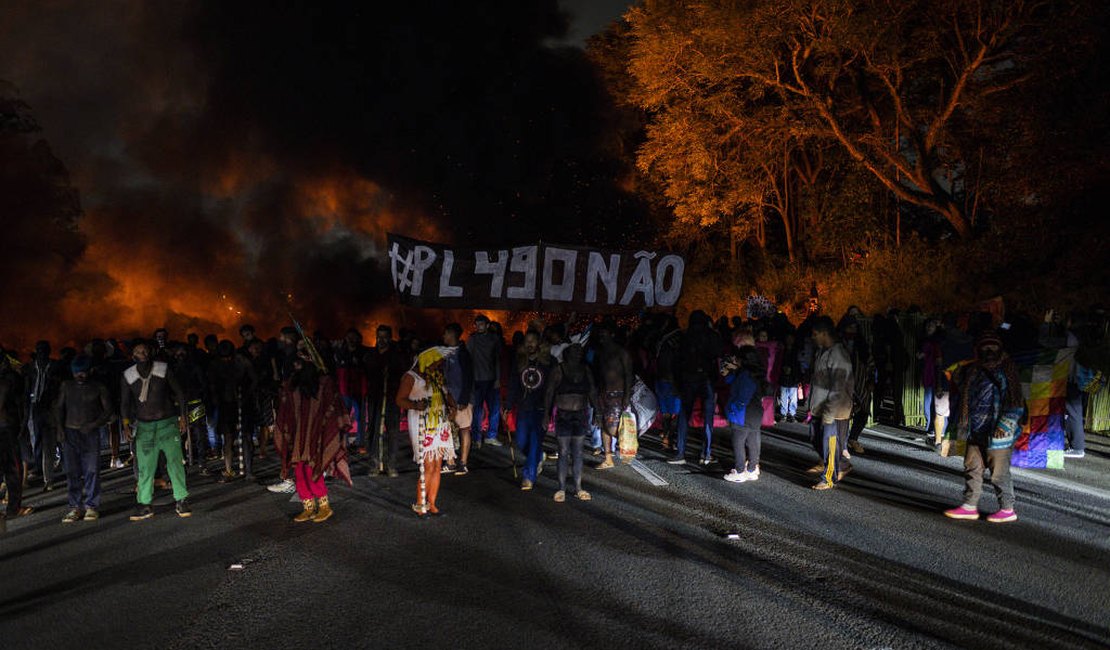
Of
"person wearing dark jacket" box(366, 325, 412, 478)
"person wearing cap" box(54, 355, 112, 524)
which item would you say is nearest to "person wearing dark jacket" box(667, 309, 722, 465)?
"person wearing dark jacket" box(366, 325, 412, 478)

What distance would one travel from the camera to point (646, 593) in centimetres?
525

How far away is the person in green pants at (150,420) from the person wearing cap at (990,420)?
761 cm

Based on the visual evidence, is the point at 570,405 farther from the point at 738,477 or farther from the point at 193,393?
the point at 193,393

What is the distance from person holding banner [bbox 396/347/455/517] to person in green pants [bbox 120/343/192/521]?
2.41 metres

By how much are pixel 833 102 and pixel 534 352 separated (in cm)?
1704

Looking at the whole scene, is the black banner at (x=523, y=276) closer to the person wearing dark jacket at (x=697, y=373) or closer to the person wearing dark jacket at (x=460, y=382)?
the person wearing dark jacket at (x=460, y=382)

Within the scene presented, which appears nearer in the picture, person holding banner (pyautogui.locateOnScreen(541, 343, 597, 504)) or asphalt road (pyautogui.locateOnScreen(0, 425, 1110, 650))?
asphalt road (pyautogui.locateOnScreen(0, 425, 1110, 650))

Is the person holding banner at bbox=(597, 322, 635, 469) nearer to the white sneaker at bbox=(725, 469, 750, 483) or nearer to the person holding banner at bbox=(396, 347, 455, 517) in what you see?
the white sneaker at bbox=(725, 469, 750, 483)

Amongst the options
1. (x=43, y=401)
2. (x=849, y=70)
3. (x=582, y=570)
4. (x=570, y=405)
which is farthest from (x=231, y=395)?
(x=849, y=70)

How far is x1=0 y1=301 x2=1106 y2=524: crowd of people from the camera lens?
279 inches

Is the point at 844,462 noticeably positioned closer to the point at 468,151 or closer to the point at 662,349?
the point at 662,349

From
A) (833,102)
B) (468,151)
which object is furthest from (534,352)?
(468,151)

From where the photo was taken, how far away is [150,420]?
24.4ft

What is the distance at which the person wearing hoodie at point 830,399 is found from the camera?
7969 mm
